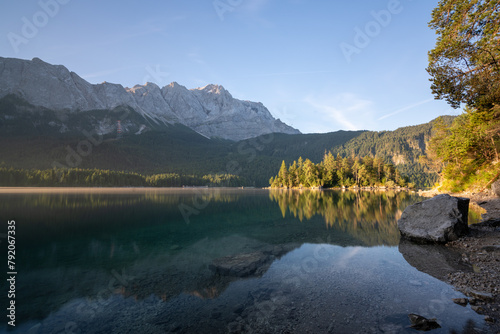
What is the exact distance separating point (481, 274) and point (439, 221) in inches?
303

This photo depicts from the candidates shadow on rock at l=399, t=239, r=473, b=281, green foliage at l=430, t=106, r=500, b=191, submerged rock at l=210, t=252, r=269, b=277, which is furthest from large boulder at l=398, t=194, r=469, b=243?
green foliage at l=430, t=106, r=500, b=191

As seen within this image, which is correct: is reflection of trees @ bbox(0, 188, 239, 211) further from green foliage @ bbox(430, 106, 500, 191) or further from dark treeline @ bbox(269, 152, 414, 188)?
dark treeline @ bbox(269, 152, 414, 188)

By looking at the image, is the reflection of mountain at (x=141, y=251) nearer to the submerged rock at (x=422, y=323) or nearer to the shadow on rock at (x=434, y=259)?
the shadow on rock at (x=434, y=259)

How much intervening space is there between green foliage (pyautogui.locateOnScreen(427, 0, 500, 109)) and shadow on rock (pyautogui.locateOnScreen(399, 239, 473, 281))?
453 inches

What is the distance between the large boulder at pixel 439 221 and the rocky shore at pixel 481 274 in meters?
0.71

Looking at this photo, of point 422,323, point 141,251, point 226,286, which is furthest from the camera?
point 141,251

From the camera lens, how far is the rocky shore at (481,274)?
761 centimetres

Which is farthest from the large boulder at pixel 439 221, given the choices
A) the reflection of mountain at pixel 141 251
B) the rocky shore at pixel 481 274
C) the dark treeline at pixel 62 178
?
the dark treeline at pixel 62 178

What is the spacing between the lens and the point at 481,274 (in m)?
10.3

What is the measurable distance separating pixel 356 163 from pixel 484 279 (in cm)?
12734

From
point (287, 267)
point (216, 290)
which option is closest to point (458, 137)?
point (287, 267)

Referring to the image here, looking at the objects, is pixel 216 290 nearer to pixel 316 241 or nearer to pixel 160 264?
pixel 160 264

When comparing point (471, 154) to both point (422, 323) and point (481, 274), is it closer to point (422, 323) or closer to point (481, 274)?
point (481, 274)

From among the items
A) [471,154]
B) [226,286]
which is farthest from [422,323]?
[471,154]
